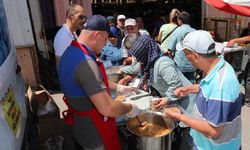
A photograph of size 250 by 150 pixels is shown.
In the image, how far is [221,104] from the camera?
1.84 metres

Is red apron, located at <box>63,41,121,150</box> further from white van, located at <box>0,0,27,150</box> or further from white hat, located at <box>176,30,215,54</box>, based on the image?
white hat, located at <box>176,30,215,54</box>

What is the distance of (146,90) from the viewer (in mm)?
3377

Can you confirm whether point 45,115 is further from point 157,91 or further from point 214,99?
point 214,99

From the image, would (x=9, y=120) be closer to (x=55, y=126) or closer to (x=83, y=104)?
(x=83, y=104)

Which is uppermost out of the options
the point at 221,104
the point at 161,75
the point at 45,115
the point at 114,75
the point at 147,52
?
the point at 147,52

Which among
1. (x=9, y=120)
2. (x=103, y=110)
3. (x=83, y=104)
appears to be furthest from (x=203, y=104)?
(x=9, y=120)

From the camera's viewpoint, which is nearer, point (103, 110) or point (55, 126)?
point (103, 110)

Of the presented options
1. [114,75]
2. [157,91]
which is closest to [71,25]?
[114,75]

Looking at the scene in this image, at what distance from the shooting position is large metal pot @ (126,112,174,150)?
256 centimetres

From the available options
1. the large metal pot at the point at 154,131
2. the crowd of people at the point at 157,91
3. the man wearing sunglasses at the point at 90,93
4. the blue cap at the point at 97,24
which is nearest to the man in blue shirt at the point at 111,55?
the crowd of people at the point at 157,91

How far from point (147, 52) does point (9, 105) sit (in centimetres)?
175

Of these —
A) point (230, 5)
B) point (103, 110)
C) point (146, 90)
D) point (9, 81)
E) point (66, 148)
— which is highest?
point (230, 5)

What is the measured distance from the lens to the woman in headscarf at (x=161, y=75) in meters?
2.91

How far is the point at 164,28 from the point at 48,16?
9.31 feet
